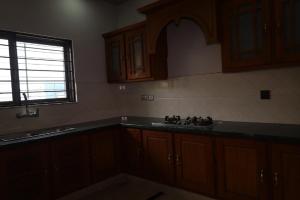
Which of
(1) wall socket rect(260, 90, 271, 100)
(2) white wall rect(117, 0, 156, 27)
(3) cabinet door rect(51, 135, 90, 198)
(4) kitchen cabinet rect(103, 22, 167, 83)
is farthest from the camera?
(2) white wall rect(117, 0, 156, 27)

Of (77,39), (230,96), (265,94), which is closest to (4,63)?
(77,39)

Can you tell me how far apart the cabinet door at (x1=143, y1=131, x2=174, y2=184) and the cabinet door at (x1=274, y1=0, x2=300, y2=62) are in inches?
51.8

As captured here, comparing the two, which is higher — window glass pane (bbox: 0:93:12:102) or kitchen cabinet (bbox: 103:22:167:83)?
kitchen cabinet (bbox: 103:22:167:83)

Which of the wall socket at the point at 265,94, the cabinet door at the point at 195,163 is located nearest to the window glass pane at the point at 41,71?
the cabinet door at the point at 195,163

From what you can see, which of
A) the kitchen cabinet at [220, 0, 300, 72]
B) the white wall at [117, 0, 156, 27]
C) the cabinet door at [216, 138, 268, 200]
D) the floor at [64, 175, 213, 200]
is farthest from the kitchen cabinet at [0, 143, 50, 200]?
the white wall at [117, 0, 156, 27]

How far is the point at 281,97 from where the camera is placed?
7.46 feet

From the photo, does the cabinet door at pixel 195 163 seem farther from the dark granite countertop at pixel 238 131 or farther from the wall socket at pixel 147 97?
the wall socket at pixel 147 97

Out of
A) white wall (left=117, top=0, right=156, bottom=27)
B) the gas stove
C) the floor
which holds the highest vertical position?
white wall (left=117, top=0, right=156, bottom=27)

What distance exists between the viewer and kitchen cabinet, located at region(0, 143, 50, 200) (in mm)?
2098

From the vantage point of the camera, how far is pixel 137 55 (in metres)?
3.14

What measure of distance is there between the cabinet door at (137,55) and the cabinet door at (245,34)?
105cm

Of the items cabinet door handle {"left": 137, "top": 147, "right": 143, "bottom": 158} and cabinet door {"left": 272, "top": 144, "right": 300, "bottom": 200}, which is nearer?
cabinet door {"left": 272, "top": 144, "right": 300, "bottom": 200}

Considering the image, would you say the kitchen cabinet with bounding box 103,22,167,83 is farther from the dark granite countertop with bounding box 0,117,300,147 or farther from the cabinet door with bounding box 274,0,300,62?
the cabinet door with bounding box 274,0,300,62

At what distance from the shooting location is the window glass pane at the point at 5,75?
104 inches
